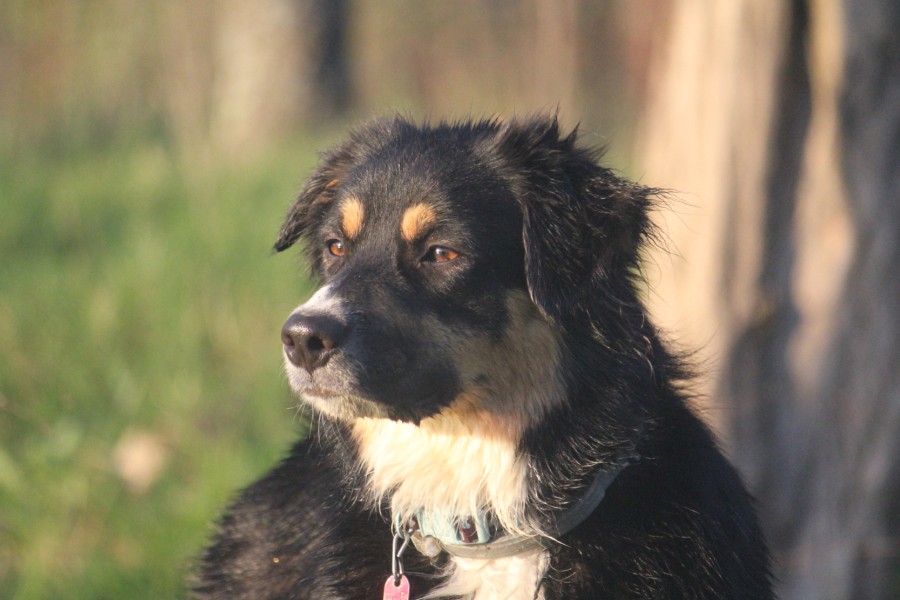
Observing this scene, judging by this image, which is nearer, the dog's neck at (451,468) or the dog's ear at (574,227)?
the dog's ear at (574,227)

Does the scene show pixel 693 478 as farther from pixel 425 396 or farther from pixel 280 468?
pixel 280 468

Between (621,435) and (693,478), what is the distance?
0.87 ft

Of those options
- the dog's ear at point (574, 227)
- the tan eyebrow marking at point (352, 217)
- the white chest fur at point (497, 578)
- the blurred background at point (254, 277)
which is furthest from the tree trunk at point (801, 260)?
the white chest fur at point (497, 578)

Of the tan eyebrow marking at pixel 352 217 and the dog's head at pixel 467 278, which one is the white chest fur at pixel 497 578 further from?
the tan eyebrow marking at pixel 352 217

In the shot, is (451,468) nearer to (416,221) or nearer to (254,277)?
(416,221)

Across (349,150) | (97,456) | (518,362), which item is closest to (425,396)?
(518,362)

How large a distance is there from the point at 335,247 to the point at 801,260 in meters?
2.32

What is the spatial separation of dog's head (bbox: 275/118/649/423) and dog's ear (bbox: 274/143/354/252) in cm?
37

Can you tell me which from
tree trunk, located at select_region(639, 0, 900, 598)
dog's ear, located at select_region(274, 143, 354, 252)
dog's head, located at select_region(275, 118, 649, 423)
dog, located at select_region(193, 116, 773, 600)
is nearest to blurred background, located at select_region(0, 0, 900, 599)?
tree trunk, located at select_region(639, 0, 900, 598)

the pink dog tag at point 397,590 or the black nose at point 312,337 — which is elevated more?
the black nose at point 312,337

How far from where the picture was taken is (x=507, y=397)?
120 inches

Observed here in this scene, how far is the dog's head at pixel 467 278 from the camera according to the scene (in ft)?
9.48

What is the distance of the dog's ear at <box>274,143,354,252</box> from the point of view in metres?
3.58

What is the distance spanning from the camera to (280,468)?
12.0ft
